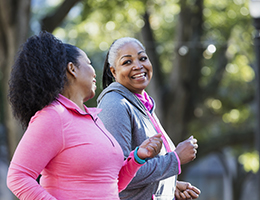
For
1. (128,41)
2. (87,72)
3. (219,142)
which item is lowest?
(219,142)

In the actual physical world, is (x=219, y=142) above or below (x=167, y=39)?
below

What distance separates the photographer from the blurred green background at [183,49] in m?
6.40

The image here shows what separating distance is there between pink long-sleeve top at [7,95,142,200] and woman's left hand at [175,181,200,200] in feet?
2.73

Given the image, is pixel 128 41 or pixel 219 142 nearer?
pixel 128 41

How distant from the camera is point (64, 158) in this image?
5.25ft

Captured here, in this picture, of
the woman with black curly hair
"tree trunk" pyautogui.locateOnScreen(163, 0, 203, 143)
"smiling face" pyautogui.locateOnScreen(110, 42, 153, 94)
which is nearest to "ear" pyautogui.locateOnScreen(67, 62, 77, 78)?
the woman with black curly hair

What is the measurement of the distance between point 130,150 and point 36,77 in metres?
0.75

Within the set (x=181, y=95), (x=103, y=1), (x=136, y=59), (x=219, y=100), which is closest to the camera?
(x=136, y=59)

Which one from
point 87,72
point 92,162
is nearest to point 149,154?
point 92,162

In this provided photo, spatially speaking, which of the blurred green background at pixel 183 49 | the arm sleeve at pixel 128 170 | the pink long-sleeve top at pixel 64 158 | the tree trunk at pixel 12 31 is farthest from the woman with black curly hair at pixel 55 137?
the blurred green background at pixel 183 49

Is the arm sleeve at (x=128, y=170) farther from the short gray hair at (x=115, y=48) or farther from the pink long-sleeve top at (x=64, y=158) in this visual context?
the short gray hair at (x=115, y=48)

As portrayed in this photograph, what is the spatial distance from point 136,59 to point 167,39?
9.10 m

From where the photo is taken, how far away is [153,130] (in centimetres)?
237

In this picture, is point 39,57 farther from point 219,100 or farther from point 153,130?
point 219,100
